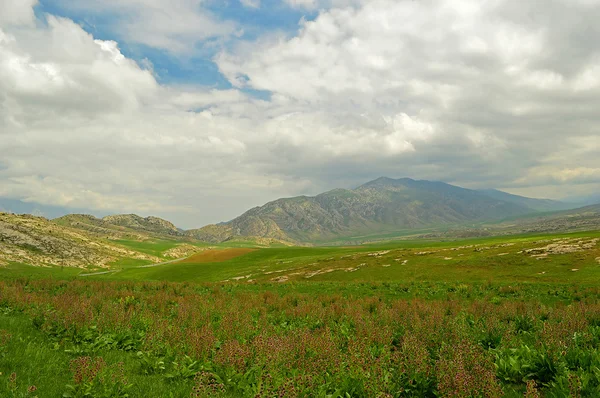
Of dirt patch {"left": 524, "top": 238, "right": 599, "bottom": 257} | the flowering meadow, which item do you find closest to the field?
the flowering meadow

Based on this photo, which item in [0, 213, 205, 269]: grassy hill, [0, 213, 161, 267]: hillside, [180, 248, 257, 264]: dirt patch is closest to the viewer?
[0, 213, 205, 269]: grassy hill

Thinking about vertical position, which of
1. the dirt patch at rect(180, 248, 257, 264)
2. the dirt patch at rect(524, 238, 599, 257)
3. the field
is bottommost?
the dirt patch at rect(180, 248, 257, 264)

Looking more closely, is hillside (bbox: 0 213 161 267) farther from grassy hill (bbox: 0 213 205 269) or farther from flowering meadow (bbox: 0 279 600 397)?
flowering meadow (bbox: 0 279 600 397)

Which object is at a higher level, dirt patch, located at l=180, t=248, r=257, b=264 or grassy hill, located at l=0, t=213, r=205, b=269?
grassy hill, located at l=0, t=213, r=205, b=269

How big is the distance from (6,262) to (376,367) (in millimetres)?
105735

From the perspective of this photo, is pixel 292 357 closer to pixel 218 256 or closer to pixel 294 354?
pixel 294 354

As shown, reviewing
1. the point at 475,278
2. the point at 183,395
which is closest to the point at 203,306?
the point at 183,395

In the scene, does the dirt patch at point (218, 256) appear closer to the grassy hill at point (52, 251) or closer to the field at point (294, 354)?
the grassy hill at point (52, 251)

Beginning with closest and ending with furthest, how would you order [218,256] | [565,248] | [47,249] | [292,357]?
1. [292,357]
2. [565,248]
3. [47,249]
4. [218,256]

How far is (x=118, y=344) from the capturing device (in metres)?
11.8

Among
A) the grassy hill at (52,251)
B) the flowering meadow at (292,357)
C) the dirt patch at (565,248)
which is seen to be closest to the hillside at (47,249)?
the grassy hill at (52,251)

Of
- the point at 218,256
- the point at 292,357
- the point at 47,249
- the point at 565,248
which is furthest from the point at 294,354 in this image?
the point at 47,249

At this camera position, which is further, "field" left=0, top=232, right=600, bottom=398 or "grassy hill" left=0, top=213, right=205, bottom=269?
"grassy hill" left=0, top=213, right=205, bottom=269

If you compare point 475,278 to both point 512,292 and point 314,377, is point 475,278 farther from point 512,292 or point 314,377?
point 314,377
